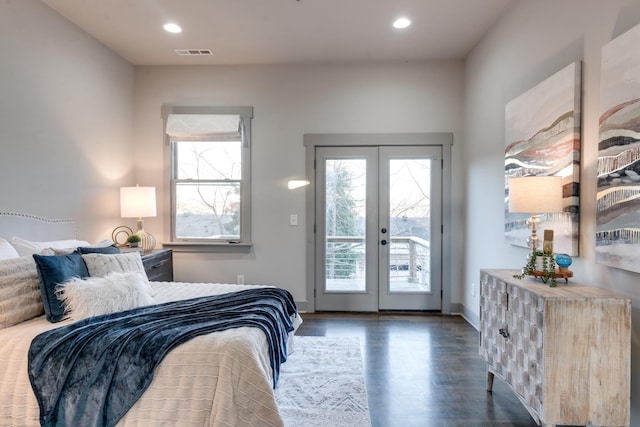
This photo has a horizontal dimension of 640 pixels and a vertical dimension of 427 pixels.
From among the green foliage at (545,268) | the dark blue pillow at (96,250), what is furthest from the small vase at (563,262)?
the dark blue pillow at (96,250)

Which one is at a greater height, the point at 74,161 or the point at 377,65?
the point at 377,65

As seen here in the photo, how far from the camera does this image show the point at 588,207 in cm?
210

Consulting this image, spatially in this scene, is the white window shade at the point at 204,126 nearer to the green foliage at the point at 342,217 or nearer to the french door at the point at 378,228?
the french door at the point at 378,228

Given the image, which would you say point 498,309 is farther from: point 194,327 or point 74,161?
point 74,161

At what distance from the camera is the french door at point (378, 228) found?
14.1ft

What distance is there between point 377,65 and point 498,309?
10.4 ft

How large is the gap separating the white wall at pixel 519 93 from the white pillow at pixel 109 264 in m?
2.99

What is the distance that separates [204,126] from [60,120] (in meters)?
1.44

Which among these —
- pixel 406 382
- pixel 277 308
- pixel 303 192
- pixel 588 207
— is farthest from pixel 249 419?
pixel 303 192

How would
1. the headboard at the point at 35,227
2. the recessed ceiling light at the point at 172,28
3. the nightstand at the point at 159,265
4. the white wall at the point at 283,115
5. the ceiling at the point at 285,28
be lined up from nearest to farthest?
the headboard at the point at 35,227, the ceiling at the point at 285,28, the recessed ceiling light at the point at 172,28, the nightstand at the point at 159,265, the white wall at the point at 283,115

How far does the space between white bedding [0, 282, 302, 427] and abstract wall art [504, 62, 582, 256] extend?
6.63ft

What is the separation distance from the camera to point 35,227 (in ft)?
9.87

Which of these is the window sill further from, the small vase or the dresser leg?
the small vase

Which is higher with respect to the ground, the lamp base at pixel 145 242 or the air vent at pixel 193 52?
the air vent at pixel 193 52
